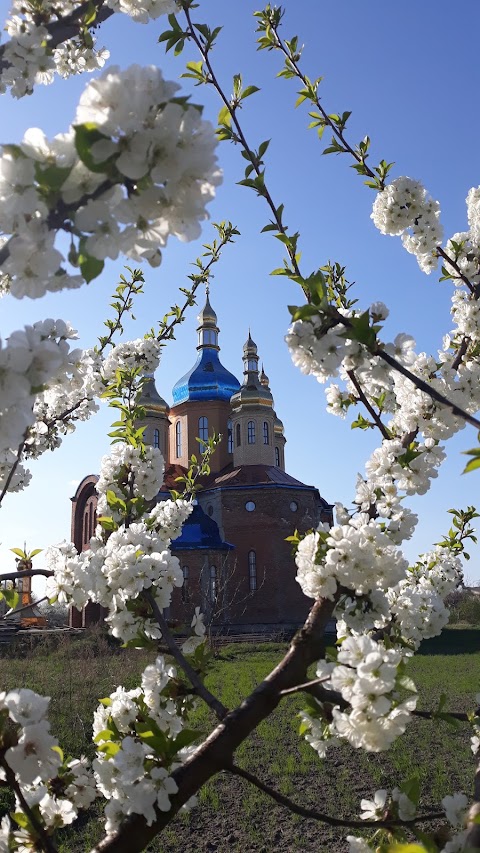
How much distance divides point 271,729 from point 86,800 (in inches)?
318

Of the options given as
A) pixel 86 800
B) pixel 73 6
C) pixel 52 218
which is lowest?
pixel 86 800

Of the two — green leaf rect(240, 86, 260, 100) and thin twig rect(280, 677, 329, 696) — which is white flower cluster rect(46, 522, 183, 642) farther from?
green leaf rect(240, 86, 260, 100)

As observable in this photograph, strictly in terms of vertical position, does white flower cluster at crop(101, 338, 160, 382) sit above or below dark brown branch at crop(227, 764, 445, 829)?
above

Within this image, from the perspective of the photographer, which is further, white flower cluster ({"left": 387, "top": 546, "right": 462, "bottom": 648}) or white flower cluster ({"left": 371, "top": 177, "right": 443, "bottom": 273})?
white flower cluster ({"left": 371, "top": 177, "right": 443, "bottom": 273})

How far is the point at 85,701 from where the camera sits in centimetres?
1027

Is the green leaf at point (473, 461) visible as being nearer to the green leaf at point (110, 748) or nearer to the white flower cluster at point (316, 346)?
the white flower cluster at point (316, 346)

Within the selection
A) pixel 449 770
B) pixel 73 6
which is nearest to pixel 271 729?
pixel 449 770

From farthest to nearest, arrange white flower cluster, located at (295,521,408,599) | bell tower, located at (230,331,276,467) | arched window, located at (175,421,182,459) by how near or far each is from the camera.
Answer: arched window, located at (175,421,182,459) → bell tower, located at (230,331,276,467) → white flower cluster, located at (295,521,408,599)

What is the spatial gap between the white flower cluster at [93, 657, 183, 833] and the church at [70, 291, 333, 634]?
80.9 ft

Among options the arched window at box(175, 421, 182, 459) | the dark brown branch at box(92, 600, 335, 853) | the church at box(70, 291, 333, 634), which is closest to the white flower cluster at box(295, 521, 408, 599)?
the dark brown branch at box(92, 600, 335, 853)

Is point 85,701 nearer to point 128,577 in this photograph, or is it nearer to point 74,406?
point 74,406

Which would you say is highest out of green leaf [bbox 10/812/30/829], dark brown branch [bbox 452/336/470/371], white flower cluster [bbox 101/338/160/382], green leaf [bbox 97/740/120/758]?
white flower cluster [bbox 101/338/160/382]

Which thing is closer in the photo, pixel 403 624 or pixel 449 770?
pixel 403 624

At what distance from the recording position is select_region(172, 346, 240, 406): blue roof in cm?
3697
